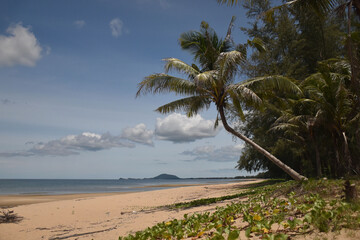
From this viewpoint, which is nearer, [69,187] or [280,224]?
[280,224]

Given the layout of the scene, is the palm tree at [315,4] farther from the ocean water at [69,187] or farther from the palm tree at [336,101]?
the ocean water at [69,187]

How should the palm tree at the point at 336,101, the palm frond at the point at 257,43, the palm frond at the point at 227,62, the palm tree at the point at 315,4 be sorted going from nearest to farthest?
the palm tree at the point at 315,4 → the palm frond at the point at 227,62 → the palm frond at the point at 257,43 → the palm tree at the point at 336,101

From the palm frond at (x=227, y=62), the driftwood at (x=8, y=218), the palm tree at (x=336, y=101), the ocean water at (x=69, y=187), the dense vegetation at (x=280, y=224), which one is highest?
the palm frond at (x=227, y=62)

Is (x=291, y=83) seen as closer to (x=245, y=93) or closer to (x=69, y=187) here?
(x=245, y=93)

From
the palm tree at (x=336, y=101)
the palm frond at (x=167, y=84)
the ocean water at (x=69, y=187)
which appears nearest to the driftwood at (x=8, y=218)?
the palm frond at (x=167, y=84)

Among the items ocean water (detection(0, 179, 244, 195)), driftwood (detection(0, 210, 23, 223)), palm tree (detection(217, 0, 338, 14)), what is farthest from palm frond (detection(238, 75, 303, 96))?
ocean water (detection(0, 179, 244, 195))

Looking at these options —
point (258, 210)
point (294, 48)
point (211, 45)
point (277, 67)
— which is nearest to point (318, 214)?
point (258, 210)

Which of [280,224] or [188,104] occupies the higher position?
[188,104]

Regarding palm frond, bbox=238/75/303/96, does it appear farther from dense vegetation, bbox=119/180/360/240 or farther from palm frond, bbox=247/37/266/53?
dense vegetation, bbox=119/180/360/240

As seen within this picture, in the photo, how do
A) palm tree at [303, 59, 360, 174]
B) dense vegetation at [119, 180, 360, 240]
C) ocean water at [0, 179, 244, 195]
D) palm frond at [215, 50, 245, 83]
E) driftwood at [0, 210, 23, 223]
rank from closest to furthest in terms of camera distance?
dense vegetation at [119, 180, 360, 240], driftwood at [0, 210, 23, 223], palm frond at [215, 50, 245, 83], palm tree at [303, 59, 360, 174], ocean water at [0, 179, 244, 195]

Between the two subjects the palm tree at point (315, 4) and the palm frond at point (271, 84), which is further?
the palm frond at point (271, 84)

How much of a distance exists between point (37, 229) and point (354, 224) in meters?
8.79

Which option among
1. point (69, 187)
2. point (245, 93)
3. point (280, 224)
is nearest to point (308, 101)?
point (245, 93)

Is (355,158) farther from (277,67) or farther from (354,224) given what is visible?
(354,224)
